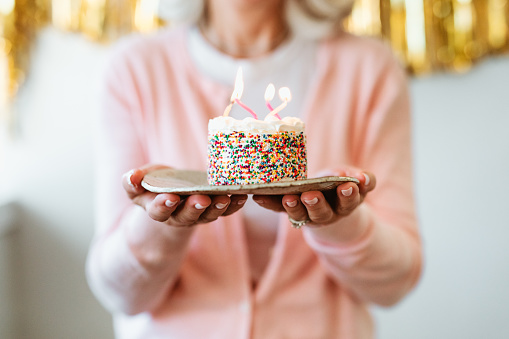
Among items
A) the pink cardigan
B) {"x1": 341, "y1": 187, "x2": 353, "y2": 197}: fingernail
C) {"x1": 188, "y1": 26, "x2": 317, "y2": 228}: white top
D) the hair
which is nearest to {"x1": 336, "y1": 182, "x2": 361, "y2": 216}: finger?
{"x1": 341, "y1": 187, "x2": 353, "y2": 197}: fingernail

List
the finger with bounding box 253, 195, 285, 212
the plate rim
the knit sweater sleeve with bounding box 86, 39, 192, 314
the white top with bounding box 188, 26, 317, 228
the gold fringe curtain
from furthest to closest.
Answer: the gold fringe curtain, the white top with bounding box 188, 26, 317, 228, the knit sweater sleeve with bounding box 86, 39, 192, 314, the finger with bounding box 253, 195, 285, 212, the plate rim

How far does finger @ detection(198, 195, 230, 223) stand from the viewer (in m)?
0.69

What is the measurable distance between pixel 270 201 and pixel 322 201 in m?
0.07

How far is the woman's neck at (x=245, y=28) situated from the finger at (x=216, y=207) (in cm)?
59

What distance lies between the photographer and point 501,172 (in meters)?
1.77

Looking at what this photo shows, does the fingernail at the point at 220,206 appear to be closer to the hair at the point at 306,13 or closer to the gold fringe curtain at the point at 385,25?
the hair at the point at 306,13

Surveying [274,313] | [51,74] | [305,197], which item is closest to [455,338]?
[274,313]

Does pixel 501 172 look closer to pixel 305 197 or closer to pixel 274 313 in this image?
pixel 274 313

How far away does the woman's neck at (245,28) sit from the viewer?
120cm

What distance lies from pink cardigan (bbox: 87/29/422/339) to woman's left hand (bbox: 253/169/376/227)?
21 cm

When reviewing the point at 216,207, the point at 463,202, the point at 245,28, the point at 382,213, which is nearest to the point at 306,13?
the point at 245,28

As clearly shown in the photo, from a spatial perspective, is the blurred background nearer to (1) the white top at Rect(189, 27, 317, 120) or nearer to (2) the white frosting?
(1) the white top at Rect(189, 27, 317, 120)

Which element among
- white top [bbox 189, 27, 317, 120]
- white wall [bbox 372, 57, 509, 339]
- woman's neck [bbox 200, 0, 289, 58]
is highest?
woman's neck [bbox 200, 0, 289, 58]

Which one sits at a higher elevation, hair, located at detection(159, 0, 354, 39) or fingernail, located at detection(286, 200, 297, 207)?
hair, located at detection(159, 0, 354, 39)
